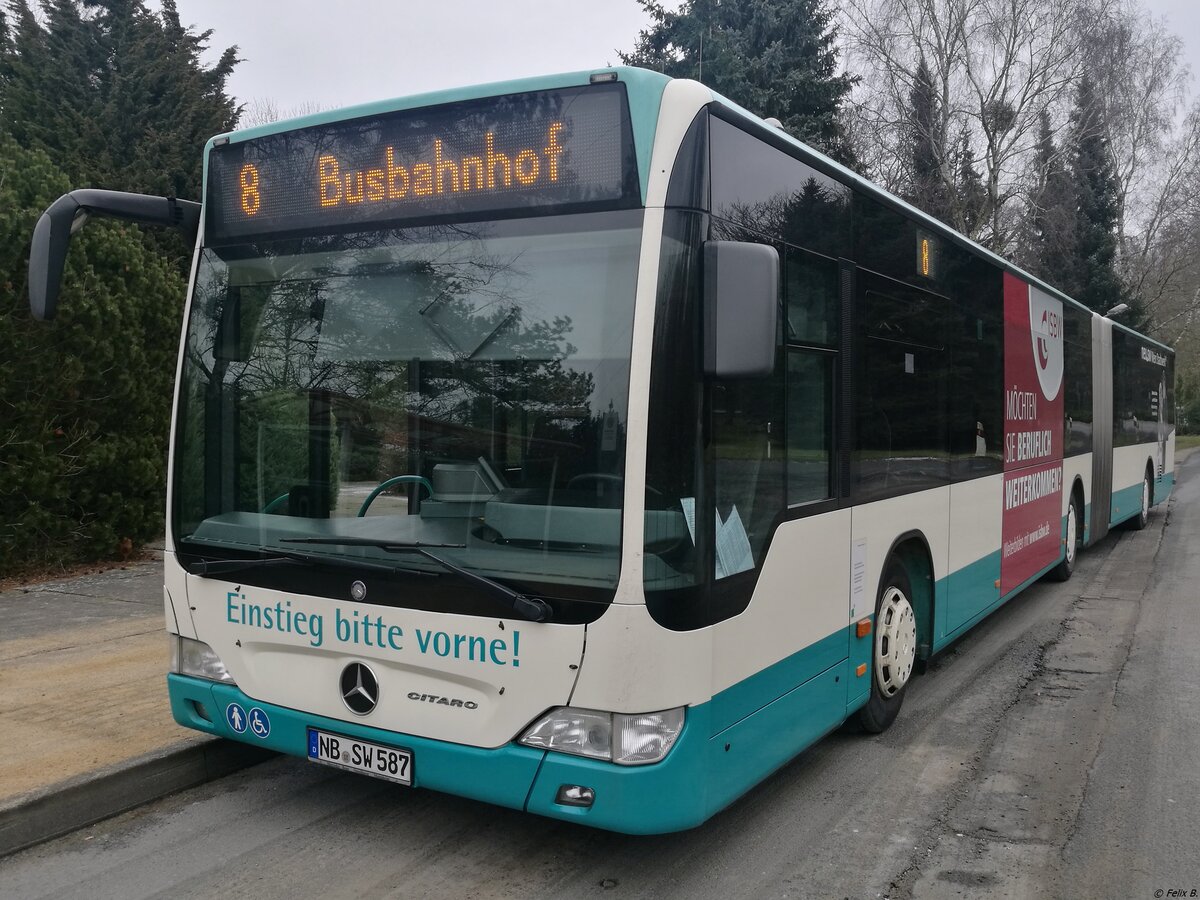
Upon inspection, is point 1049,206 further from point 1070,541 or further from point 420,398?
point 420,398

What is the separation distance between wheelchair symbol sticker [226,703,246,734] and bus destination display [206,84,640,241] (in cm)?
193

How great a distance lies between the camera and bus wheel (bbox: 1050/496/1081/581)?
10.8m

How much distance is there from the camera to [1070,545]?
10969mm

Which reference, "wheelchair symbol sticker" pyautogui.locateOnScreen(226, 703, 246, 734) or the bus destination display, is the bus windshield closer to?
the bus destination display

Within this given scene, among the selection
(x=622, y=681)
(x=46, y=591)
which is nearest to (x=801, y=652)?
(x=622, y=681)

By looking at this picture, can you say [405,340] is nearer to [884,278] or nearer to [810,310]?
[810,310]

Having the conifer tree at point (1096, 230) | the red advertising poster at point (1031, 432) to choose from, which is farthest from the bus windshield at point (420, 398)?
the conifer tree at point (1096, 230)

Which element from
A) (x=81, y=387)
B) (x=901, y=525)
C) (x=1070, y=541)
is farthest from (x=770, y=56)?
(x=901, y=525)

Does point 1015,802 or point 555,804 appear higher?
point 555,804

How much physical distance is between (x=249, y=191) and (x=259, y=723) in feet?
7.10

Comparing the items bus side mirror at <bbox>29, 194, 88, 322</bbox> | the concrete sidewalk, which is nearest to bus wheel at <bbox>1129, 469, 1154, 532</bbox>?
the concrete sidewalk

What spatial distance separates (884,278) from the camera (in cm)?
539

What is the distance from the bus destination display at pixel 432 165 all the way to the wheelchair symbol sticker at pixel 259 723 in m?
1.93

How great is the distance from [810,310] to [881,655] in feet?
6.64
